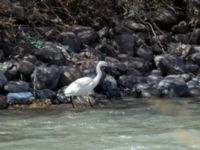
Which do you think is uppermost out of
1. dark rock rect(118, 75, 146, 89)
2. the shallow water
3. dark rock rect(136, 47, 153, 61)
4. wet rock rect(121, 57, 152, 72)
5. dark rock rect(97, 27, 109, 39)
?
dark rock rect(97, 27, 109, 39)

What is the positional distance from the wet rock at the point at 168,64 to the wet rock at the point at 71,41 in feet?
5.77

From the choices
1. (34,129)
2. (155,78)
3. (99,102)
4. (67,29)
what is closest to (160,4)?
(67,29)

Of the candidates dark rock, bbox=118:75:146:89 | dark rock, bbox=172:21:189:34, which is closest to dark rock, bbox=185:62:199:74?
dark rock, bbox=118:75:146:89

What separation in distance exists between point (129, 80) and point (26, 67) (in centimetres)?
209

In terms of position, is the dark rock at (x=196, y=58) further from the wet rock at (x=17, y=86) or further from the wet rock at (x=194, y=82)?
the wet rock at (x=17, y=86)

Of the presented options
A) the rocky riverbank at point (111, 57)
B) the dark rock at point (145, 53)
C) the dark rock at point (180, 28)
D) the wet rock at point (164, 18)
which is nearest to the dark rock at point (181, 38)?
the rocky riverbank at point (111, 57)

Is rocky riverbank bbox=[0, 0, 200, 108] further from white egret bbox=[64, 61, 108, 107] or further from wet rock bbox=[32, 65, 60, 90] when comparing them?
white egret bbox=[64, 61, 108, 107]

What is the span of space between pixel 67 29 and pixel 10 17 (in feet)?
4.80

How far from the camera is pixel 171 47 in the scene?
1507 centimetres

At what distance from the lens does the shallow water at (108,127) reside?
7.26 metres

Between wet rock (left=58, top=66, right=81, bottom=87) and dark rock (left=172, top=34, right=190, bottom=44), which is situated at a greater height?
dark rock (left=172, top=34, right=190, bottom=44)

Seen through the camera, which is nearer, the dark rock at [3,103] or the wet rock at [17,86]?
the dark rock at [3,103]

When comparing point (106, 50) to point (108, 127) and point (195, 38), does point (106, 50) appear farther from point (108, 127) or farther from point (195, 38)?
point (108, 127)

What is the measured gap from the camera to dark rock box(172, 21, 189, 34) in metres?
15.9
